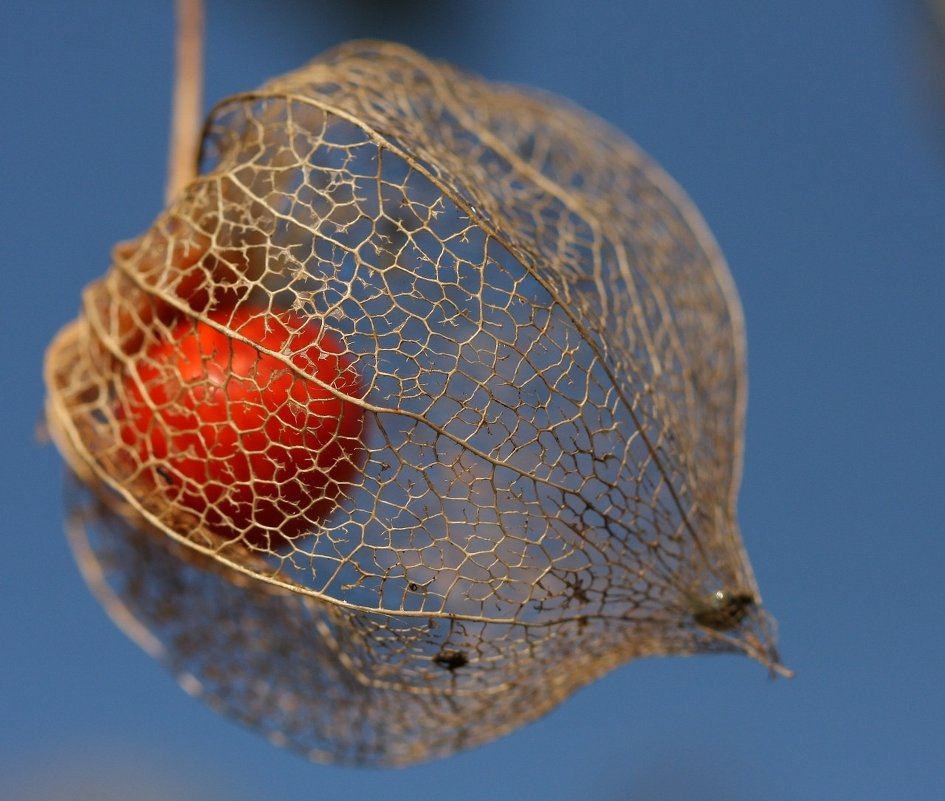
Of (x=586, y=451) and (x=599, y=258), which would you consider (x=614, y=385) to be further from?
(x=599, y=258)

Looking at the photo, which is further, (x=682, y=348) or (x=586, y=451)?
(x=682, y=348)

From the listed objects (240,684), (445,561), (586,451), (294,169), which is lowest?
(240,684)

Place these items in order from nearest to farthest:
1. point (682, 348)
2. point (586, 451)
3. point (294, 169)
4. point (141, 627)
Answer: point (586, 451), point (294, 169), point (682, 348), point (141, 627)

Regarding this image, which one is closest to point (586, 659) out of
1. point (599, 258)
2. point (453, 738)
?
point (453, 738)

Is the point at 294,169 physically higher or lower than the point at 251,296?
higher
